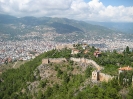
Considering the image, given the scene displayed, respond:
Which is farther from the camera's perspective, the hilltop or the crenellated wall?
the crenellated wall

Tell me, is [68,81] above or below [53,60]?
below

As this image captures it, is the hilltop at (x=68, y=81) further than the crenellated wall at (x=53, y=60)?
No

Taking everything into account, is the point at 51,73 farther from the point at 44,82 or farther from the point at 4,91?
the point at 4,91

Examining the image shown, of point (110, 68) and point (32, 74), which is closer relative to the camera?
point (110, 68)

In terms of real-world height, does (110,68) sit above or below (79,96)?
above

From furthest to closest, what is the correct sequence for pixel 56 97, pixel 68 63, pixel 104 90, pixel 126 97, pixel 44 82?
pixel 68 63
pixel 44 82
pixel 56 97
pixel 104 90
pixel 126 97

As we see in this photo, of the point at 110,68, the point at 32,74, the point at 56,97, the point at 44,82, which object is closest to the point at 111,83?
the point at 110,68

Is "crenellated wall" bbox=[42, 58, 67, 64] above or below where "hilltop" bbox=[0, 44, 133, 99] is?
above

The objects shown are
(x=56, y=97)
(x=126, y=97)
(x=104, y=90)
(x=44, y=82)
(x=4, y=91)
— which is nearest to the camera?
(x=126, y=97)

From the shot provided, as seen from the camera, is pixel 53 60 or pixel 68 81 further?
pixel 53 60

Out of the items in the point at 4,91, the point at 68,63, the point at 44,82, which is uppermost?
the point at 68,63

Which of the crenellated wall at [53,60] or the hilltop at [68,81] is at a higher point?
the crenellated wall at [53,60]
